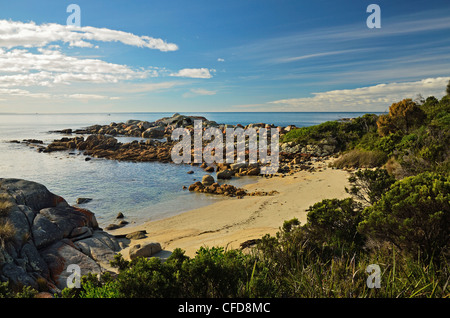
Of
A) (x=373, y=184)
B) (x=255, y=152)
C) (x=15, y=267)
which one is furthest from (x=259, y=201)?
(x=255, y=152)

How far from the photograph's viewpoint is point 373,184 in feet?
25.2

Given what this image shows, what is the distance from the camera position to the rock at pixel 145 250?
8.79 m

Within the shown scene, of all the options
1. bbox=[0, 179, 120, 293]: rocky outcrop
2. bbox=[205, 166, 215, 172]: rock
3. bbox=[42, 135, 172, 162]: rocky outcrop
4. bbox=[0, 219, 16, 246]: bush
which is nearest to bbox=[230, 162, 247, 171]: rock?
bbox=[205, 166, 215, 172]: rock

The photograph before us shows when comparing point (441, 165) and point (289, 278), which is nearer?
point (289, 278)

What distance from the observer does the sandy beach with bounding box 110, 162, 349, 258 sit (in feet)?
32.4

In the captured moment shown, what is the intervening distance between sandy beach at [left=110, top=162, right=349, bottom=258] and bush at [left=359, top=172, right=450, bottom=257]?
13.3 feet

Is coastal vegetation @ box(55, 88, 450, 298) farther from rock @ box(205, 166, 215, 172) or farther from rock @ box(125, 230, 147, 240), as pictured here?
rock @ box(205, 166, 215, 172)

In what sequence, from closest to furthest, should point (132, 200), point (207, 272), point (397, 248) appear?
point (207, 272)
point (397, 248)
point (132, 200)

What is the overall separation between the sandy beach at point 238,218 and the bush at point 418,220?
13.3 feet

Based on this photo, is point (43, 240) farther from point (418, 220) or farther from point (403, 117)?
point (403, 117)

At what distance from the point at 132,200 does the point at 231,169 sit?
9.25 meters

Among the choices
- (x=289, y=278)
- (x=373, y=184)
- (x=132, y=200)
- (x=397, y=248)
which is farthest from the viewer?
(x=132, y=200)

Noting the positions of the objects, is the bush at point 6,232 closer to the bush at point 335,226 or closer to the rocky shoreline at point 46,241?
the rocky shoreline at point 46,241

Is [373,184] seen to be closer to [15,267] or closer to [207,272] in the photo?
[207,272]
